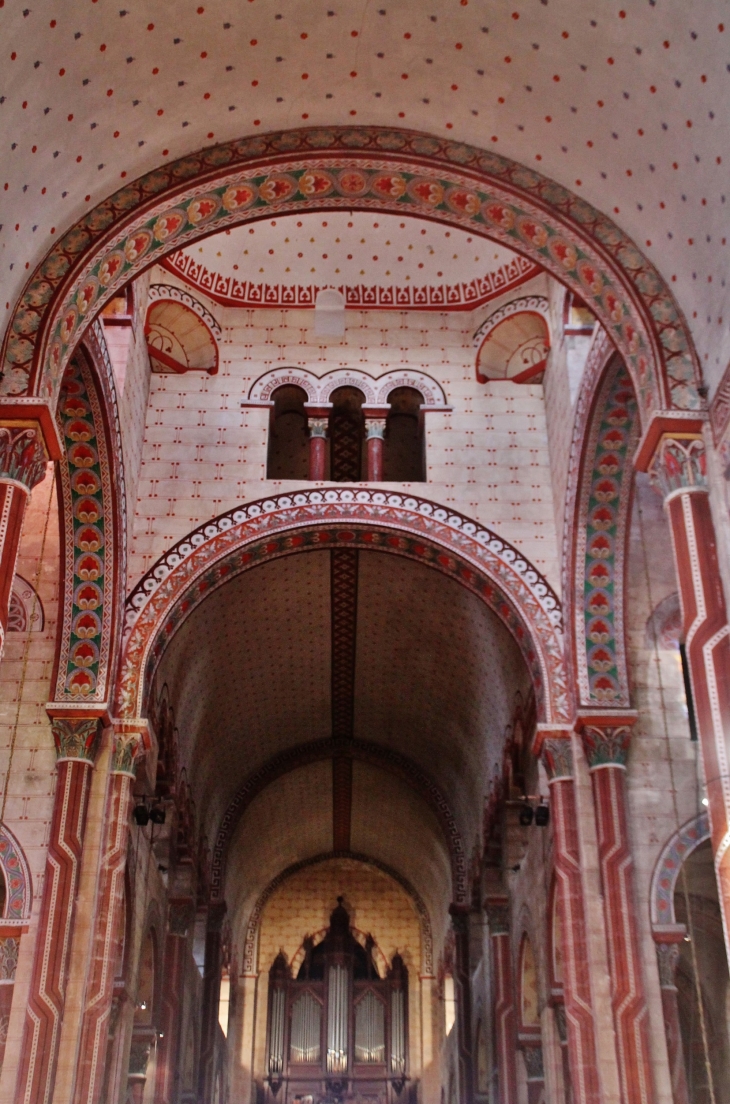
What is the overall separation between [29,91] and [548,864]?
11.2 m

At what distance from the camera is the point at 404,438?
18.8 m

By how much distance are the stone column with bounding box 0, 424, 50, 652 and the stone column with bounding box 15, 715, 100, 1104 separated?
4.72 meters

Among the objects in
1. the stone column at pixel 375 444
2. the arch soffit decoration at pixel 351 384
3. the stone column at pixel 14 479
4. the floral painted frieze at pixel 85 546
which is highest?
the arch soffit decoration at pixel 351 384

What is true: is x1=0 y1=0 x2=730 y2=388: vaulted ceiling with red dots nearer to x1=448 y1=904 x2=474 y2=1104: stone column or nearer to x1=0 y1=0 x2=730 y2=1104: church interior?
x1=0 y1=0 x2=730 y2=1104: church interior

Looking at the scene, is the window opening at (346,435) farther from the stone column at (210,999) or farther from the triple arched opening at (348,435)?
the stone column at (210,999)

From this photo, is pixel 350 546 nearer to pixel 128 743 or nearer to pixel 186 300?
pixel 128 743

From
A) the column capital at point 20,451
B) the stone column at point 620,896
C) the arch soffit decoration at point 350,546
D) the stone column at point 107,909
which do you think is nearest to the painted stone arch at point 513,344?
the arch soffit decoration at point 350,546

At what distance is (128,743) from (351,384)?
6.02 m

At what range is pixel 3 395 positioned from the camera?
30.8ft

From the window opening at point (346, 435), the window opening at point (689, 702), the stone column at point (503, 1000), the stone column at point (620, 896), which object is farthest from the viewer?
the stone column at point (503, 1000)

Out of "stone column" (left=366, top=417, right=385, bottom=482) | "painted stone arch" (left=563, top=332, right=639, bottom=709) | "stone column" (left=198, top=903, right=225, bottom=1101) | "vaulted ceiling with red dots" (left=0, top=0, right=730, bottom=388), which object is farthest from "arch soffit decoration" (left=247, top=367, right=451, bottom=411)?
"stone column" (left=198, top=903, right=225, bottom=1101)

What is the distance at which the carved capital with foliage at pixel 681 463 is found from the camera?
9172 mm

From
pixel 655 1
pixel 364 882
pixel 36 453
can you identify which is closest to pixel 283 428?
pixel 36 453

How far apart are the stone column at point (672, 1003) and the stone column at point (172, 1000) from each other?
8492 millimetres
